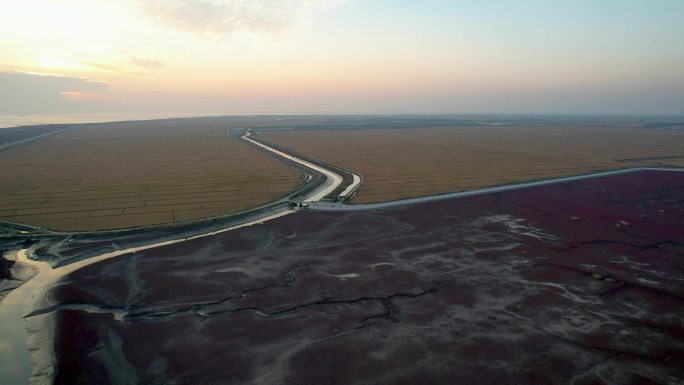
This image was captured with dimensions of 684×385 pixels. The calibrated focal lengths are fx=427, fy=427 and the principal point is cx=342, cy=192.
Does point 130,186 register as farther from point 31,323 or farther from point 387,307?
point 387,307

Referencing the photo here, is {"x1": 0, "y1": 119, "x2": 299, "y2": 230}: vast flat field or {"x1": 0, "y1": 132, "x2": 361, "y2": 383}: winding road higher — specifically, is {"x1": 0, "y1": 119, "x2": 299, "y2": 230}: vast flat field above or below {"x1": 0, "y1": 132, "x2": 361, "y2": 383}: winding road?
above

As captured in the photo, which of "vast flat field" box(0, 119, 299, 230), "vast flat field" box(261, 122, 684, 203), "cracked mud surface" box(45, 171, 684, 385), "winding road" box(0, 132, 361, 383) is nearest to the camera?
"cracked mud surface" box(45, 171, 684, 385)

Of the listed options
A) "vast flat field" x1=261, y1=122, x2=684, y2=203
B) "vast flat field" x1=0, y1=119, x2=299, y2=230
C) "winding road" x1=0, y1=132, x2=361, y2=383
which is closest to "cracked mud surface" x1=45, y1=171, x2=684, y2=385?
"winding road" x1=0, y1=132, x2=361, y2=383

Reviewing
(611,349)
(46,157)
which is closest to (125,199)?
(611,349)

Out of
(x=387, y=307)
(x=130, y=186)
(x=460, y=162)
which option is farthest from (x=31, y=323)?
(x=460, y=162)

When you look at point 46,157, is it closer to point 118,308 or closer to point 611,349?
point 118,308

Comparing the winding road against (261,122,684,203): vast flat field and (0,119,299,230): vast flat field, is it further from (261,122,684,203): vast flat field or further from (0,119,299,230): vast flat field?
(261,122,684,203): vast flat field

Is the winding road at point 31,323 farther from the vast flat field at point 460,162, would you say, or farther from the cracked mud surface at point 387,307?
the vast flat field at point 460,162
